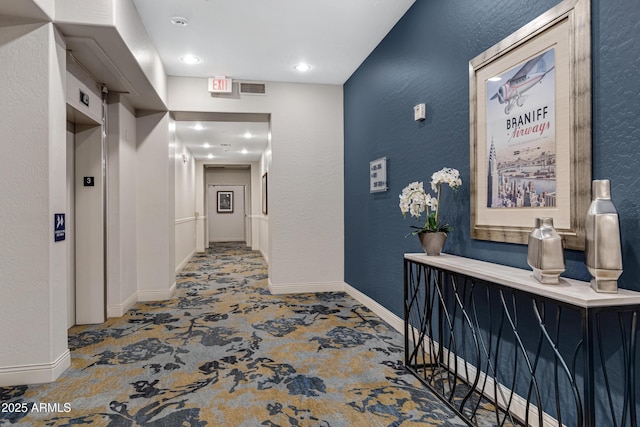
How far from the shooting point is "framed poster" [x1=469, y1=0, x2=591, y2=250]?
62.5 inches

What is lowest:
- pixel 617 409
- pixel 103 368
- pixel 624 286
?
pixel 103 368

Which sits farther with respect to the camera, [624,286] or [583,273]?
[583,273]

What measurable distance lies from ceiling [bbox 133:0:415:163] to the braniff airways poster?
1494 millimetres

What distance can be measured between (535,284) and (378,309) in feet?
7.82

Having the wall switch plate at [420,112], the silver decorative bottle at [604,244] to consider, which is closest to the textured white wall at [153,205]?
the wall switch plate at [420,112]

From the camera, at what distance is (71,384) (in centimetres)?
234

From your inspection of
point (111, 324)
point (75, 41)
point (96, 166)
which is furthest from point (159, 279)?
point (75, 41)

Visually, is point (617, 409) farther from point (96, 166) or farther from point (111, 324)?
point (96, 166)

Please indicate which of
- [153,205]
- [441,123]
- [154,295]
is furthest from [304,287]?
[441,123]

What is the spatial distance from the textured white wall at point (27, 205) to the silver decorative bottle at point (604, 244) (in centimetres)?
291

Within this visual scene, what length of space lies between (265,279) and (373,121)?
124 inches

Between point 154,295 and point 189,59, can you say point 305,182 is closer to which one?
point 189,59

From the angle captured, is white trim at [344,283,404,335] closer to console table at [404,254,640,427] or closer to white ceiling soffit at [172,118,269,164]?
console table at [404,254,640,427]

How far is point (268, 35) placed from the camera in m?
3.55
